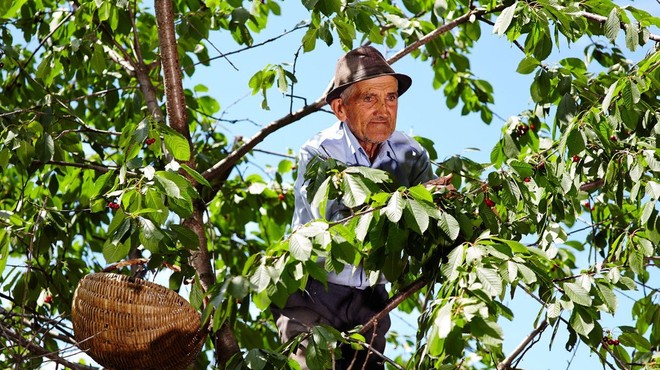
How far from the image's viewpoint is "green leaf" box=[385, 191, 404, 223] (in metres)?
3.12

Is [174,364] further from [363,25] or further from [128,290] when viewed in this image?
[363,25]

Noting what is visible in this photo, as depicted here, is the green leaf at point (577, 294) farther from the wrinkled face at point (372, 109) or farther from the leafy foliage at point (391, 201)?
the wrinkled face at point (372, 109)

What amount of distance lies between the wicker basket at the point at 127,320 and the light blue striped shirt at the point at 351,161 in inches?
22.6

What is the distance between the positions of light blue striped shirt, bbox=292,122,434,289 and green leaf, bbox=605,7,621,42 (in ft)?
2.91

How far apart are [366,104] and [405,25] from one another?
161 cm

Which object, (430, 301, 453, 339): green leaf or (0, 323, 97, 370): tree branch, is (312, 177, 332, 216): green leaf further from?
(0, 323, 97, 370): tree branch

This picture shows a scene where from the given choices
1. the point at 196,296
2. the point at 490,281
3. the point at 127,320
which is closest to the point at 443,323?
the point at 490,281

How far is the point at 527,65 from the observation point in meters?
4.19

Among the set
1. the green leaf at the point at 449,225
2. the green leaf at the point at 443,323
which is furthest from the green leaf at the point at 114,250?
the green leaf at the point at 443,323

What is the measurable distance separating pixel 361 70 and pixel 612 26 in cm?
101

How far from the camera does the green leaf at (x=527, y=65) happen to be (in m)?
4.18

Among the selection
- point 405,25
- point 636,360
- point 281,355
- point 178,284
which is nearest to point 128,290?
point 178,284

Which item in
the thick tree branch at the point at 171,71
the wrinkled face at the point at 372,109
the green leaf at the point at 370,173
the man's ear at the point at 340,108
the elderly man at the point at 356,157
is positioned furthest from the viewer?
the thick tree branch at the point at 171,71

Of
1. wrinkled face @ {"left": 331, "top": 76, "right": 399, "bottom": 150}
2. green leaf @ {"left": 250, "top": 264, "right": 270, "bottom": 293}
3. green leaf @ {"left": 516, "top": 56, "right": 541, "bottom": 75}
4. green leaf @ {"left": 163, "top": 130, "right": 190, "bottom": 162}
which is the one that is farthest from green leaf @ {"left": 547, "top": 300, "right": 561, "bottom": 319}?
green leaf @ {"left": 163, "top": 130, "right": 190, "bottom": 162}
